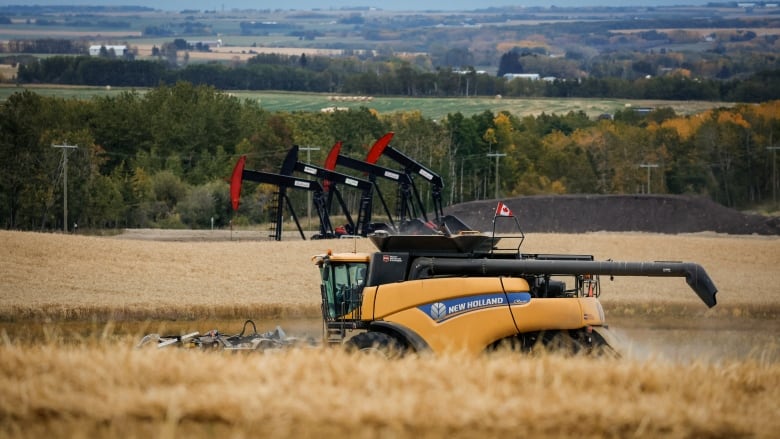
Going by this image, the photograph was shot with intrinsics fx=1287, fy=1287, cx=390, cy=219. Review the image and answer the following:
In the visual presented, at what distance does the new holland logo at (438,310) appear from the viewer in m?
20.2

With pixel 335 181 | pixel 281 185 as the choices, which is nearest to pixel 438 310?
pixel 281 185

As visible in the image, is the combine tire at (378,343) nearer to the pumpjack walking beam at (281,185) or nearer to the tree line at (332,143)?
the pumpjack walking beam at (281,185)

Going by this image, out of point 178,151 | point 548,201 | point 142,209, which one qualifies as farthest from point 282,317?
point 178,151

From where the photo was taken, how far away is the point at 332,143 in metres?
123

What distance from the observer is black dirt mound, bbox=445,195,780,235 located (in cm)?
7706

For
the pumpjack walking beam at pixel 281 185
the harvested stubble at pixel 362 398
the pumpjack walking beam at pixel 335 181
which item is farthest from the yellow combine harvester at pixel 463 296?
the pumpjack walking beam at pixel 335 181

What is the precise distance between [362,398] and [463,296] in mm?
7055

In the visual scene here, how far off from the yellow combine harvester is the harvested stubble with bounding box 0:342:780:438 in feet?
13.6

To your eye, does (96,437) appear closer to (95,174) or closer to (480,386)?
(480,386)

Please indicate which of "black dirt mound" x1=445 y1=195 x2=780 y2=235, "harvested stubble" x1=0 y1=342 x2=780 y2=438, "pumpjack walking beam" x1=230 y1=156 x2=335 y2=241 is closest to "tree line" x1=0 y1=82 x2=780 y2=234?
→ "black dirt mound" x1=445 y1=195 x2=780 y2=235

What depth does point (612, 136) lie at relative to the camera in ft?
396

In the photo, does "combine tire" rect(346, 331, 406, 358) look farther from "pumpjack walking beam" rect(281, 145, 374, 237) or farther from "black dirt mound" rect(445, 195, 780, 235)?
"black dirt mound" rect(445, 195, 780, 235)

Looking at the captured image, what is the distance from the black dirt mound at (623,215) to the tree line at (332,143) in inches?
992

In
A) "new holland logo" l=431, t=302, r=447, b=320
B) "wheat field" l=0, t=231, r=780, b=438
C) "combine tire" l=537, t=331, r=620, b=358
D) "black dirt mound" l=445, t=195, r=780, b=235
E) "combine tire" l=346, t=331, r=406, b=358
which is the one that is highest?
"wheat field" l=0, t=231, r=780, b=438
